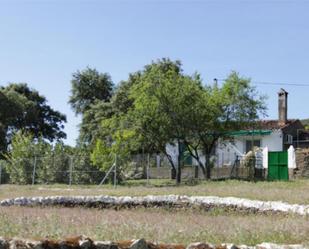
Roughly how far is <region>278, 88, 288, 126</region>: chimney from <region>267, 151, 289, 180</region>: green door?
14.2 meters

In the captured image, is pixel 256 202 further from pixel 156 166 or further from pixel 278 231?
pixel 156 166

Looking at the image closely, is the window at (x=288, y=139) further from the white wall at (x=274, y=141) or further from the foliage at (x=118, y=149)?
the foliage at (x=118, y=149)

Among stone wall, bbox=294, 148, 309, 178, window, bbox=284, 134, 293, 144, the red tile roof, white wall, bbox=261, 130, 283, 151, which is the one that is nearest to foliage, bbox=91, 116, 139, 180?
stone wall, bbox=294, 148, 309, 178

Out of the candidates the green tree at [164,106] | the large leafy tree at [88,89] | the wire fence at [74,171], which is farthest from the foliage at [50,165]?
the large leafy tree at [88,89]

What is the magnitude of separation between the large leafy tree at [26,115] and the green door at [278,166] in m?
29.9

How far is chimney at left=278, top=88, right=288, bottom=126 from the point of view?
5014 centimetres

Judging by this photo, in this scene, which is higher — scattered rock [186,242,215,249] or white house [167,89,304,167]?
white house [167,89,304,167]

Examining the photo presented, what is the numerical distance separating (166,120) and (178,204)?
46.1 feet

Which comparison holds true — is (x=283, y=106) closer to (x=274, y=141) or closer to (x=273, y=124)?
(x=273, y=124)

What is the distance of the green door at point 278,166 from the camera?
Result: 36.1 metres

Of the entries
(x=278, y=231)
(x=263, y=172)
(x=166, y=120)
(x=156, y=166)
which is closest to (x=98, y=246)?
(x=278, y=231)

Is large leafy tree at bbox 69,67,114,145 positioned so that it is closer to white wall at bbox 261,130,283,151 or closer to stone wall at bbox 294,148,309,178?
white wall at bbox 261,130,283,151

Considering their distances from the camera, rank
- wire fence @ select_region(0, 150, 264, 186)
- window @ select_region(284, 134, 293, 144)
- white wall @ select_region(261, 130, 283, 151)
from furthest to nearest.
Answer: window @ select_region(284, 134, 293, 144) < white wall @ select_region(261, 130, 283, 151) < wire fence @ select_region(0, 150, 264, 186)

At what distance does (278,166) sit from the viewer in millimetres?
36375
